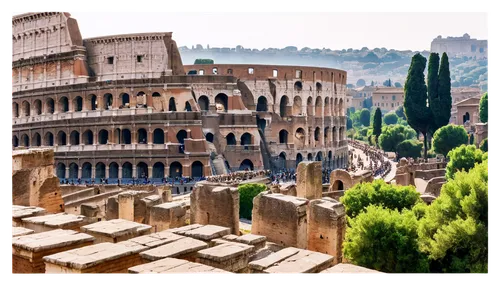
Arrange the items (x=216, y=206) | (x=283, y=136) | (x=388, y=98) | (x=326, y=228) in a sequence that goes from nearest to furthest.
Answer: (x=326, y=228), (x=216, y=206), (x=283, y=136), (x=388, y=98)

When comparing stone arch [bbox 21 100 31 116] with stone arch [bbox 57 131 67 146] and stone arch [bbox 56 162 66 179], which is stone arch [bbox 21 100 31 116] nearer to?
stone arch [bbox 57 131 67 146]

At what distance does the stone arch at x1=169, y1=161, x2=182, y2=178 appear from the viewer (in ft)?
144

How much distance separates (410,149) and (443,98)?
1141 centimetres

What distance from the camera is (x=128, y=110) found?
1780 inches

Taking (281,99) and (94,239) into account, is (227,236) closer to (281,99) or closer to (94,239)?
(94,239)

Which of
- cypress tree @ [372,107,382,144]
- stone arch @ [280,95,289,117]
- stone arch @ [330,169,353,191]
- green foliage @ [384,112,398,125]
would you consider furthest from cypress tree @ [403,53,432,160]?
green foliage @ [384,112,398,125]

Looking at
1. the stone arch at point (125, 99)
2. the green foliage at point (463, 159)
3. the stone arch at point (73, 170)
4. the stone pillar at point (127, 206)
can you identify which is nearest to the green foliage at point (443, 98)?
the green foliage at point (463, 159)

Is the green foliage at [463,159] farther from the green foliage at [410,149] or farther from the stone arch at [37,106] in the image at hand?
the stone arch at [37,106]

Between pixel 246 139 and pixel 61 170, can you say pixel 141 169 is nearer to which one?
pixel 61 170

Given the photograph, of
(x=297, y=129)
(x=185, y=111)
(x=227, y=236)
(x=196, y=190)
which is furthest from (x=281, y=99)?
(x=227, y=236)

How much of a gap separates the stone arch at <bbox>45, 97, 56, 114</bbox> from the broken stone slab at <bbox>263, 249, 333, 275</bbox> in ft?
143

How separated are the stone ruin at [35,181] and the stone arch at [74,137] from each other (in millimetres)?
31029

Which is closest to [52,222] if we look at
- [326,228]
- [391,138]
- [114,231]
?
[114,231]
